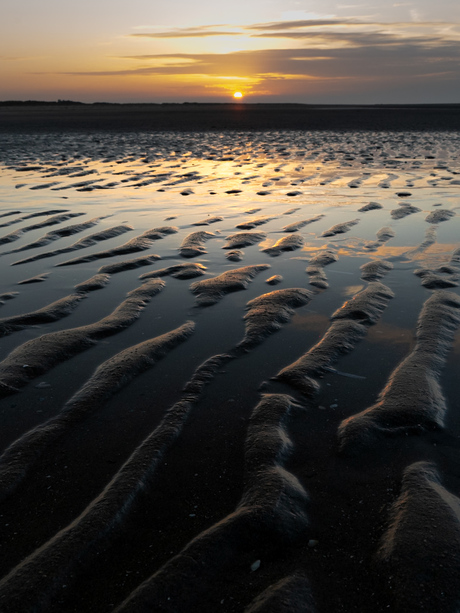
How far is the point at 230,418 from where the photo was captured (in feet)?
9.67

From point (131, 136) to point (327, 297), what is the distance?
23383 millimetres

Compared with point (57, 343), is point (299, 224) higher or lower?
lower

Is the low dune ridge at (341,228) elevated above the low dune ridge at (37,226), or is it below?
below

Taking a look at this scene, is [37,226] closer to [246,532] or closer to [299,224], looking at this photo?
[299,224]

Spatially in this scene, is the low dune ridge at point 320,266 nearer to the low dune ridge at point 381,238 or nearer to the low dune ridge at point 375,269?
the low dune ridge at point 375,269

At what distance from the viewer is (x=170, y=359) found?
3650 millimetres

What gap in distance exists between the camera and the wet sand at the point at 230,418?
6.25 feet

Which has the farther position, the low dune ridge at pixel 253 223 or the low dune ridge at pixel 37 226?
the low dune ridge at pixel 253 223

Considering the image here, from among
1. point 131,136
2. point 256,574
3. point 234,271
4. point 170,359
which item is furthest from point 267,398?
point 131,136

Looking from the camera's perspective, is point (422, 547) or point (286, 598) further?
point (422, 547)

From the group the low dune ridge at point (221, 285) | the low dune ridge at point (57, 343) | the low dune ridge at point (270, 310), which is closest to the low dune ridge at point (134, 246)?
the low dune ridge at point (57, 343)

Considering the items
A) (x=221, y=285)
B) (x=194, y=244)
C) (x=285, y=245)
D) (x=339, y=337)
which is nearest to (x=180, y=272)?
(x=221, y=285)

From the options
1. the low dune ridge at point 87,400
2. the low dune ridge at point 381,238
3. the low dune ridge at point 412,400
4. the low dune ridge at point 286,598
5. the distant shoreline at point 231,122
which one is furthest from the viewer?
the distant shoreline at point 231,122

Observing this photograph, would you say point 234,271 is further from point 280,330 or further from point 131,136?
point 131,136
